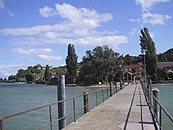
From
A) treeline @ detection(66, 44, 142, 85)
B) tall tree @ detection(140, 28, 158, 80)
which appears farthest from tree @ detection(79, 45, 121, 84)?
tall tree @ detection(140, 28, 158, 80)

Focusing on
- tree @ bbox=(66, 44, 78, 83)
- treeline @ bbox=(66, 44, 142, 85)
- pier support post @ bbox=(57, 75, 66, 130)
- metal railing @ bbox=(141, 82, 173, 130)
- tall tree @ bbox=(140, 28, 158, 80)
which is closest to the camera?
metal railing @ bbox=(141, 82, 173, 130)

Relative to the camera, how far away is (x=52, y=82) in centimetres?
17925

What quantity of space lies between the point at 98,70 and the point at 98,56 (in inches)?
235

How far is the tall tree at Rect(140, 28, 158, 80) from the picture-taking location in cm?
9207

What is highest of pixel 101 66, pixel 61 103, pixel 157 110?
pixel 101 66

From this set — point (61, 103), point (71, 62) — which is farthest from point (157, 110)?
point (71, 62)

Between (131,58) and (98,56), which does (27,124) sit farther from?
(131,58)

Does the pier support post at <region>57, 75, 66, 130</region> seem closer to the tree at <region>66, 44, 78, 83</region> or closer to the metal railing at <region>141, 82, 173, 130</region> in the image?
the metal railing at <region>141, 82, 173, 130</region>

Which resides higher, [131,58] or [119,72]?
[131,58]

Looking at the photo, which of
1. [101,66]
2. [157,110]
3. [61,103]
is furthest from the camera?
[101,66]

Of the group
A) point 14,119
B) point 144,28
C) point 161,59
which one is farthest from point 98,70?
point 14,119

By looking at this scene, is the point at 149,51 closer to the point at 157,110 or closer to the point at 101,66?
the point at 101,66

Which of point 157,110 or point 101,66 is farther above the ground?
point 101,66

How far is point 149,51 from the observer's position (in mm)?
93375
